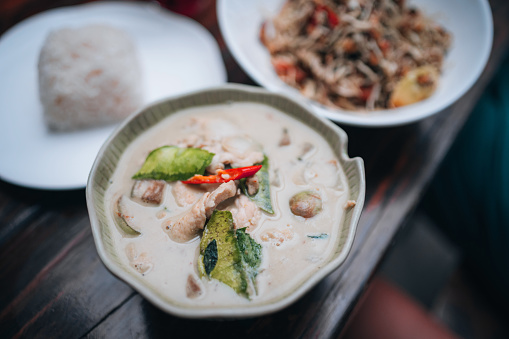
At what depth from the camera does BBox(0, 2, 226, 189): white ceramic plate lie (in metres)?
1.04

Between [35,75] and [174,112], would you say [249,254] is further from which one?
[35,75]

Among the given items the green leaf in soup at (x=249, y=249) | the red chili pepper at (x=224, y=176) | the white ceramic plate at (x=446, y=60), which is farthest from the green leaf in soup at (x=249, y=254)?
the white ceramic plate at (x=446, y=60)

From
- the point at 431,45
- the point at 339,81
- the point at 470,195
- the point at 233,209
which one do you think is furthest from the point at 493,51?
the point at 233,209

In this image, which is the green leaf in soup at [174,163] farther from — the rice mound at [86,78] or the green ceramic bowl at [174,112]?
the rice mound at [86,78]

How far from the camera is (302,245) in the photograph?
756 millimetres

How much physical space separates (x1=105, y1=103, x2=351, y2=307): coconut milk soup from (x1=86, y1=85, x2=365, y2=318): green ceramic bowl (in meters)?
0.02

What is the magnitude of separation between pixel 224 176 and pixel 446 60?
1070 millimetres

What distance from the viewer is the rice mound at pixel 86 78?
116cm

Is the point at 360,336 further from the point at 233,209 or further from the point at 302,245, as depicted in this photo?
the point at 233,209

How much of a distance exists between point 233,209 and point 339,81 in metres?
0.75

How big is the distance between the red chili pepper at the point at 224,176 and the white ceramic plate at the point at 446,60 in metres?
0.39

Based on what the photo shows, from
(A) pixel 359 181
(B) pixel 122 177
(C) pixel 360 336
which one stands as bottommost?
(C) pixel 360 336

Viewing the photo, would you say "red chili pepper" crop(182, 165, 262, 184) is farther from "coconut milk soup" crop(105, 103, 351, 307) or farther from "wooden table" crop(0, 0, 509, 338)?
"wooden table" crop(0, 0, 509, 338)

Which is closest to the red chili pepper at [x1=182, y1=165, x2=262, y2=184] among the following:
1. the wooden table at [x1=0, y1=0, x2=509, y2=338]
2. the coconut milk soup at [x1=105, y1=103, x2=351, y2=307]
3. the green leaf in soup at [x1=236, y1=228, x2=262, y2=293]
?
the coconut milk soup at [x1=105, y1=103, x2=351, y2=307]
